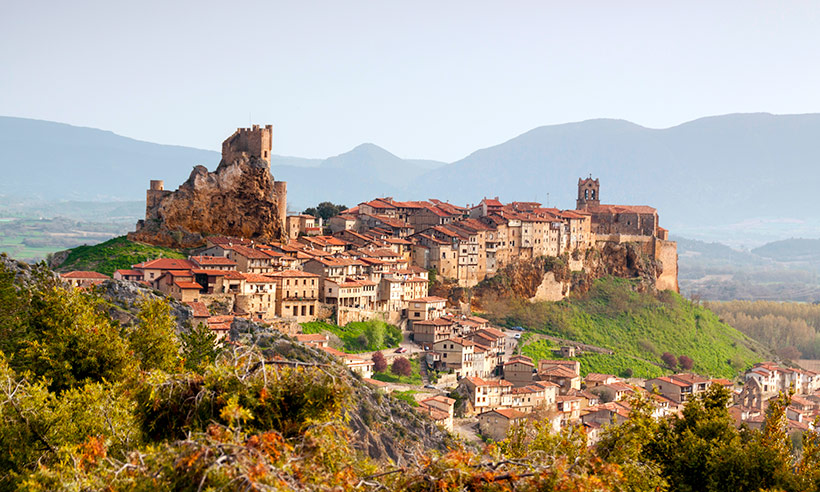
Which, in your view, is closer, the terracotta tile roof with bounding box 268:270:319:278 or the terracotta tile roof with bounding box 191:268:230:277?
the terracotta tile roof with bounding box 191:268:230:277

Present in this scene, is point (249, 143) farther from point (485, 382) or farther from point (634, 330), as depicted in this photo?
point (634, 330)

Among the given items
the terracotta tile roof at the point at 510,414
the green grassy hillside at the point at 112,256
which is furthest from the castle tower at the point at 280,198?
the terracotta tile roof at the point at 510,414

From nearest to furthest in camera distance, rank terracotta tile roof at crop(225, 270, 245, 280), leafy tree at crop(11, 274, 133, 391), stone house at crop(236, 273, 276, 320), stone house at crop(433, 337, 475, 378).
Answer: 1. leafy tree at crop(11, 274, 133, 391)
2. terracotta tile roof at crop(225, 270, 245, 280)
3. stone house at crop(236, 273, 276, 320)
4. stone house at crop(433, 337, 475, 378)

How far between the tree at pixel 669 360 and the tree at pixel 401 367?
29250 millimetres

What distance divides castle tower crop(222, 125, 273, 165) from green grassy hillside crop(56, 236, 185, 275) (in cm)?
828

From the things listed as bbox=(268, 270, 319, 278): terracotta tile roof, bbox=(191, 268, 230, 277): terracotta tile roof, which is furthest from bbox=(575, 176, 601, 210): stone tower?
bbox=(191, 268, 230, 277): terracotta tile roof

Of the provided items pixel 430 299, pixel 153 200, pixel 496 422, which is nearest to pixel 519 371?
pixel 430 299

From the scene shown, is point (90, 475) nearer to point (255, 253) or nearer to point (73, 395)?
point (73, 395)

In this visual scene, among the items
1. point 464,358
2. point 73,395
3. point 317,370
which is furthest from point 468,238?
point 317,370

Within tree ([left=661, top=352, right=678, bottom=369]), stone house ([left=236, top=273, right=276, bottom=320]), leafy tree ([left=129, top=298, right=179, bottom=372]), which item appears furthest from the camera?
tree ([left=661, top=352, right=678, bottom=369])

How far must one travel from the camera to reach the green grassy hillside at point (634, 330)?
234 ft

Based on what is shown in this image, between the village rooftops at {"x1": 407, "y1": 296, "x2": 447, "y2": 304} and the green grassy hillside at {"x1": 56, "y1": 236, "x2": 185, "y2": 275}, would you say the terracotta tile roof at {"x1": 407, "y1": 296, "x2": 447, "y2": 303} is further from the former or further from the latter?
the green grassy hillside at {"x1": 56, "y1": 236, "x2": 185, "y2": 275}

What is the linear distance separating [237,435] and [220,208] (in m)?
52.4

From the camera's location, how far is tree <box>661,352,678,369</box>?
74750 millimetres
